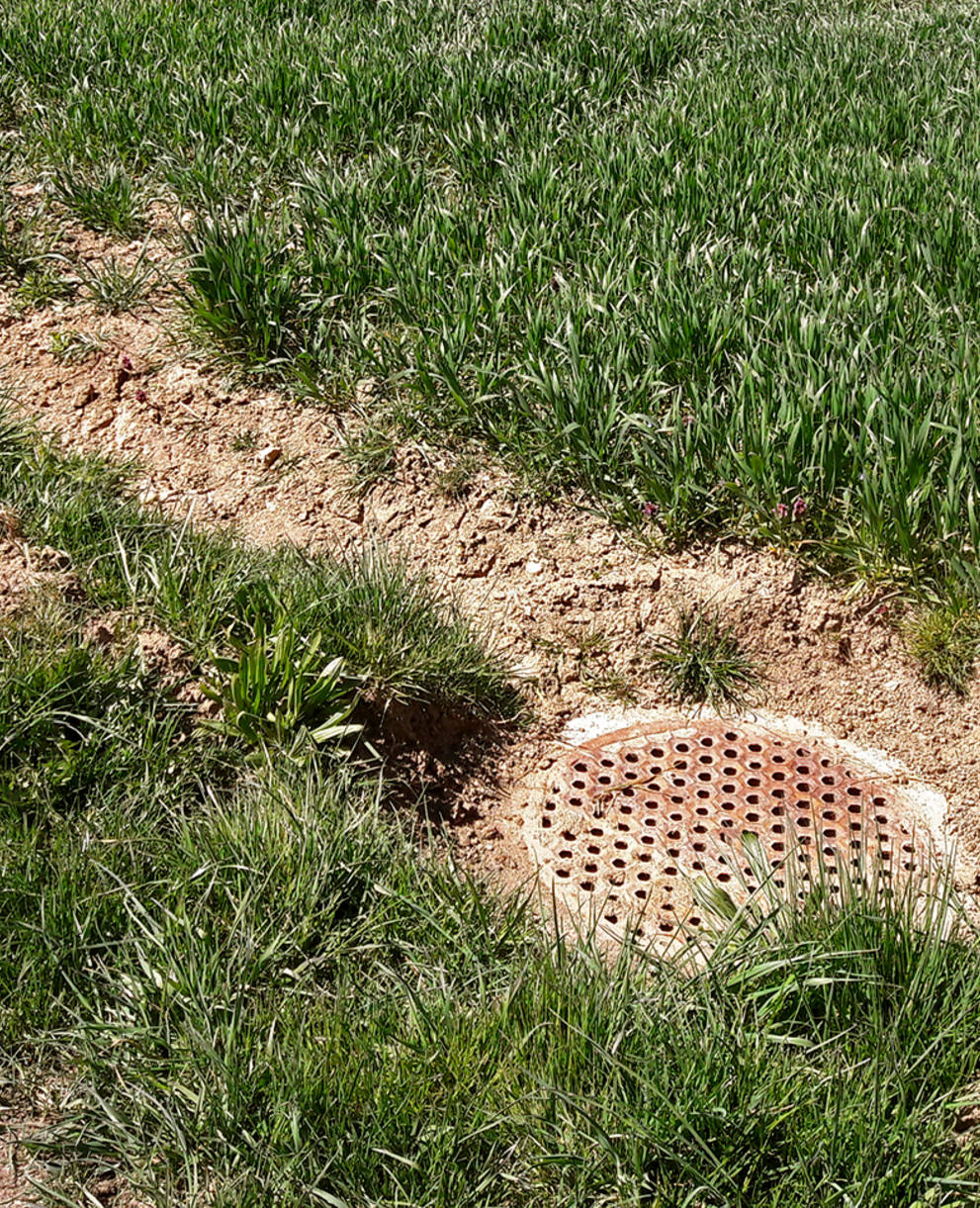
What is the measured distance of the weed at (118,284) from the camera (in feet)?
13.6

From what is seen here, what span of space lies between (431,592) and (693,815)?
0.87 meters

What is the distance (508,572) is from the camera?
3420 mm

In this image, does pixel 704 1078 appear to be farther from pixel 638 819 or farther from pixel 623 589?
pixel 623 589

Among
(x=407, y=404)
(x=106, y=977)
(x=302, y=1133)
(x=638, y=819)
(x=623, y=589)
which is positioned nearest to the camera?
(x=302, y=1133)

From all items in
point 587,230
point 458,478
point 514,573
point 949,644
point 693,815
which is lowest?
point 693,815

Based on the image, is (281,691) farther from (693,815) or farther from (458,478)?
(458,478)

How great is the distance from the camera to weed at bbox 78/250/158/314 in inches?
164

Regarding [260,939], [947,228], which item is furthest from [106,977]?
[947,228]

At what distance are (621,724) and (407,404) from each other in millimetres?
1179

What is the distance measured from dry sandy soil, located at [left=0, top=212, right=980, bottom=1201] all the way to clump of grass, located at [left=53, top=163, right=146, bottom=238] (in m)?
0.71

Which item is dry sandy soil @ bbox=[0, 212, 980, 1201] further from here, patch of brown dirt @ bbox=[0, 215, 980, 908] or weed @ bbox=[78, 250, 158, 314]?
weed @ bbox=[78, 250, 158, 314]

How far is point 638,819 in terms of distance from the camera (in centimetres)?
287

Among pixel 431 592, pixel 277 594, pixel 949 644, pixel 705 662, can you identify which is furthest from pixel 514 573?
pixel 949 644

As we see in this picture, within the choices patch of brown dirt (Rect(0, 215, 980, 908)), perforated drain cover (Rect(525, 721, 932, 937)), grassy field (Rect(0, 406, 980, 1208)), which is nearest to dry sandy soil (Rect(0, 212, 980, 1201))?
patch of brown dirt (Rect(0, 215, 980, 908))
